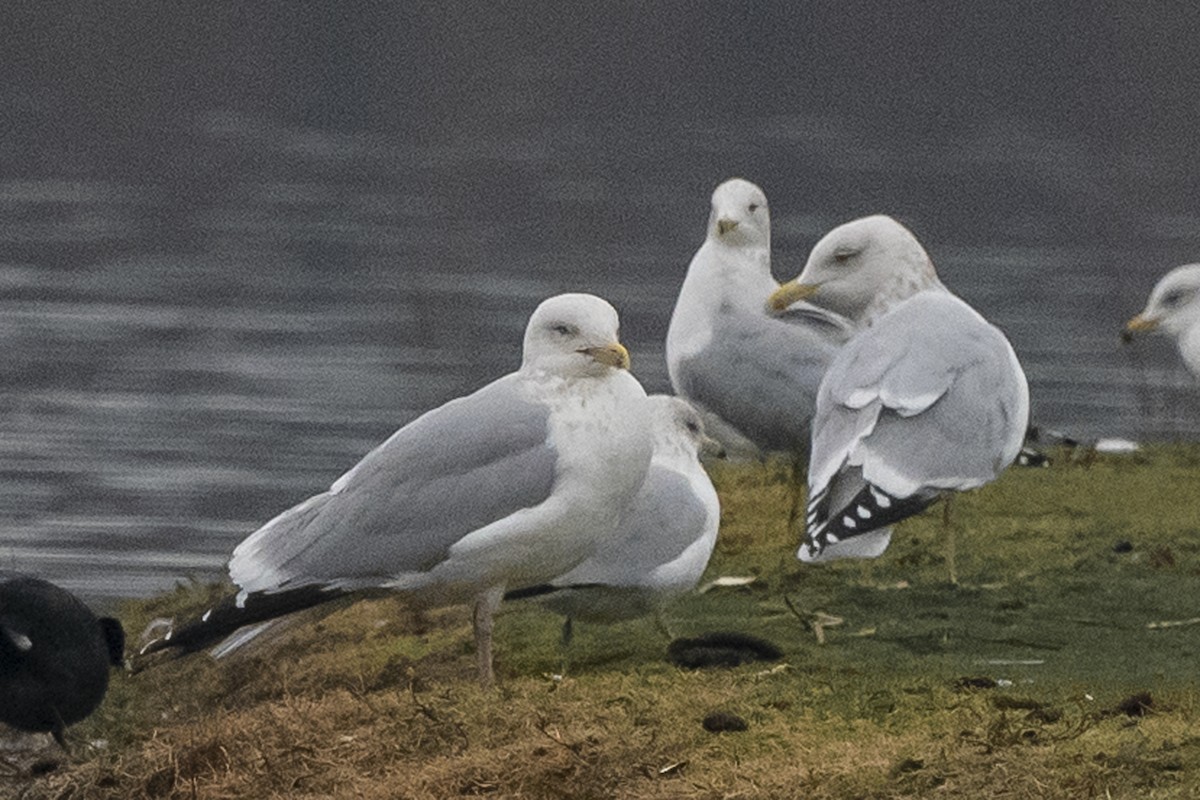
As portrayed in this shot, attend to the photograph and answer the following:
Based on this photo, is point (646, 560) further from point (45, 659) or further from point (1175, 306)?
point (1175, 306)

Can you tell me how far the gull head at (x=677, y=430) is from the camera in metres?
7.18

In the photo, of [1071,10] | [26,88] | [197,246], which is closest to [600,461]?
[197,246]

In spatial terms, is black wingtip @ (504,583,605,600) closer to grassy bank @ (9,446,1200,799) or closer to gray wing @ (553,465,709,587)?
gray wing @ (553,465,709,587)

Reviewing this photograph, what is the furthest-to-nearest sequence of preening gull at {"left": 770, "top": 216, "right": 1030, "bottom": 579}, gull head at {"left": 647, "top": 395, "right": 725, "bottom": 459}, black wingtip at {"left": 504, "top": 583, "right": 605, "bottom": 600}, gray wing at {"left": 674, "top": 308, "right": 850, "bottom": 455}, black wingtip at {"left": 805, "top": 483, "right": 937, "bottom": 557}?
gray wing at {"left": 674, "top": 308, "right": 850, "bottom": 455} → gull head at {"left": 647, "top": 395, "right": 725, "bottom": 459} → preening gull at {"left": 770, "top": 216, "right": 1030, "bottom": 579} → black wingtip at {"left": 805, "top": 483, "right": 937, "bottom": 557} → black wingtip at {"left": 504, "top": 583, "right": 605, "bottom": 600}

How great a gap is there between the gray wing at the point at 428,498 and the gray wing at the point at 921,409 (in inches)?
46.5

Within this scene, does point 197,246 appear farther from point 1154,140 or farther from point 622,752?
point 622,752

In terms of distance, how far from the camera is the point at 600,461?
6.21 metres

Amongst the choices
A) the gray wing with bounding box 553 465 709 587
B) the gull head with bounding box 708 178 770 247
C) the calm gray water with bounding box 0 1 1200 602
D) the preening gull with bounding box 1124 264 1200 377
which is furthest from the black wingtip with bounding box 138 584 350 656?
the preening gull with bounding box 1124 264 1200 377

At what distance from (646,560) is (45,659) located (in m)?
1.51

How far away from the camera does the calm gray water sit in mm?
11414

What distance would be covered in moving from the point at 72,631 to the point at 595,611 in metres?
1.32

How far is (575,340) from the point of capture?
637cm

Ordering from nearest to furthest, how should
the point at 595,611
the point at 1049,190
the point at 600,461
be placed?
1. the point at 600,461
2. the point at 595,611
3. the point at 1049,190

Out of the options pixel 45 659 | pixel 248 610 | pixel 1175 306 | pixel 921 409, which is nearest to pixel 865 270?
pixel 921 409
